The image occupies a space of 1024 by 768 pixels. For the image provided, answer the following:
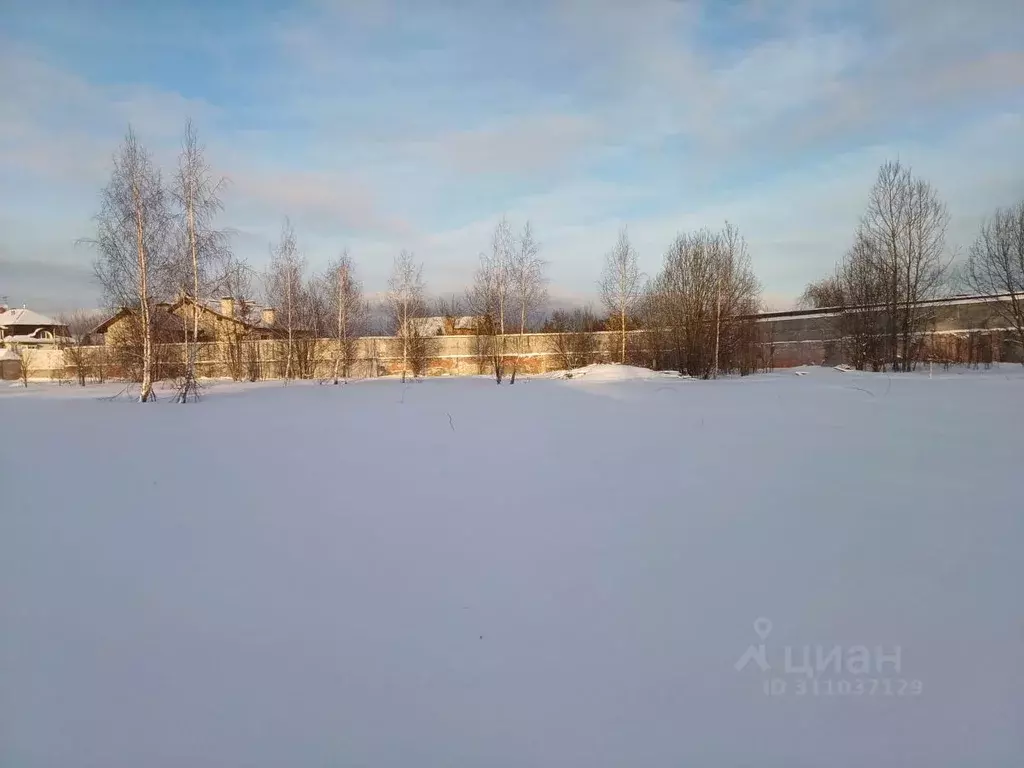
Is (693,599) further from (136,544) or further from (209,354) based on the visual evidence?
(209,354)

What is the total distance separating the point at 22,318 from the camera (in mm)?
55625

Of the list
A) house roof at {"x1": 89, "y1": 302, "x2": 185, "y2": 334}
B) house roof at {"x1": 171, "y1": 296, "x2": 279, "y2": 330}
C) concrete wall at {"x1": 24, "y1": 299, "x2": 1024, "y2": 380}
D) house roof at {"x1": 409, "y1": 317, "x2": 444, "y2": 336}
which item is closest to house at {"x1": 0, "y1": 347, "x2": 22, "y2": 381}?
concrete wall at {"x1": 24, "y1": 299, "x2": 1024, "y2": 380}

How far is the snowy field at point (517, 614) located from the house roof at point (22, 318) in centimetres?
6758

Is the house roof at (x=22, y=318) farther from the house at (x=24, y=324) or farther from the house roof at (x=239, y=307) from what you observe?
the house roof at (x=239, y=307)

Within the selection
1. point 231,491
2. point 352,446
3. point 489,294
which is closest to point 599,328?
point 489,294

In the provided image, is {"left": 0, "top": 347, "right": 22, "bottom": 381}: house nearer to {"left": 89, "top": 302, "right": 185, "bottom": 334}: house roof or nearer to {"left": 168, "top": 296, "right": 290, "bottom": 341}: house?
{"left": 168, "top": 296, "right": 290, "bottom": 341}: house

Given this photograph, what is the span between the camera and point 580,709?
173 cm

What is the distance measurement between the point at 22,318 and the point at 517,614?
73.4 metres

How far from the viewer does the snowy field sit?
1.64 m

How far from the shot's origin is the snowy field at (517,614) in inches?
64.6

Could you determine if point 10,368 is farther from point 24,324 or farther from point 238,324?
point 24,324

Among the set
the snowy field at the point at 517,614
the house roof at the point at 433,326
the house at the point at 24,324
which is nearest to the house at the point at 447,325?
the house roof at the point at 433,326

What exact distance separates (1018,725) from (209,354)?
31.1 meters

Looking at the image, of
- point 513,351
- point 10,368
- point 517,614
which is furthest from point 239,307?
point 517,614
